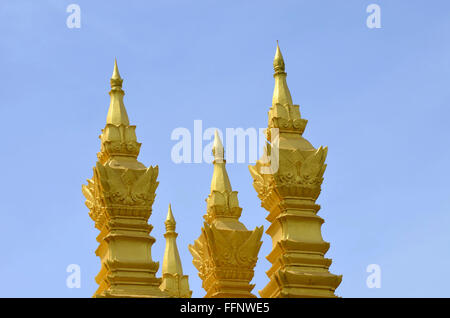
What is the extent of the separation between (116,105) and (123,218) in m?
3.04

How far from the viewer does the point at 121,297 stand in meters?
28.5

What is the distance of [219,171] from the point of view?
3238 cm

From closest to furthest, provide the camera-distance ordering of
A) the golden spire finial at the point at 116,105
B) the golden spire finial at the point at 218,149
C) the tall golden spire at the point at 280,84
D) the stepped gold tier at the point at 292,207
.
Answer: the stepped gold tier at the point at 292,207
the golden spire finial at the point at 116,105
the golden spire finial at the point at 218,149
the tall golden spire at the point at 280,84

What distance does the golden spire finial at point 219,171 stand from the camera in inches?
1267

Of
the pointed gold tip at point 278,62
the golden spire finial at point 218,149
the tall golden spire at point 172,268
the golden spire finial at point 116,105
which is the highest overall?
the pointed gold tip at point 278,62

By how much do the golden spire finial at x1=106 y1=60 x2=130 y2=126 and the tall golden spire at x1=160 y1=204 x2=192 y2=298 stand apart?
195 inches

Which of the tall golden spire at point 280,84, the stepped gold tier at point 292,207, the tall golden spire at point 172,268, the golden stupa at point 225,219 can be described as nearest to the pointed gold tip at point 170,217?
the tall golden spire at point 172,268

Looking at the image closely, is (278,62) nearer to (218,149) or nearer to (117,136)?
(218,149)

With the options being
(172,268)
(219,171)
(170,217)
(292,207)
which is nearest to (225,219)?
(219,171)

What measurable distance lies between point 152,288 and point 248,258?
251cm

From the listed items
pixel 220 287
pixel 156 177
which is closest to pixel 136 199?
pixel 156 177

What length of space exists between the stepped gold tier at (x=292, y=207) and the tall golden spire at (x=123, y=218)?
2.81 metres

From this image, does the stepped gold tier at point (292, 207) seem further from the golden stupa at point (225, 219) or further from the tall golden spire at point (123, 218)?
the tall golden spire at point (123, 218)

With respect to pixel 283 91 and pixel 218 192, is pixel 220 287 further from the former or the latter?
pixel 283 91
